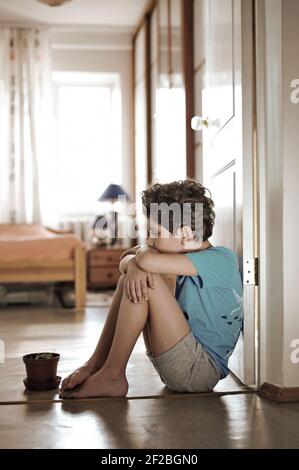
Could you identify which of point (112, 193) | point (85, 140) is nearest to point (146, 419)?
point (112, 193)

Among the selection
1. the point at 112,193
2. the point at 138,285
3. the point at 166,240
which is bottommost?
the point at 138,285

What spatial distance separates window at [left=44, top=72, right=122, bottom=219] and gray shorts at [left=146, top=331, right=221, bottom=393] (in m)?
4.57

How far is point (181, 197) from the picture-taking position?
1.84 m

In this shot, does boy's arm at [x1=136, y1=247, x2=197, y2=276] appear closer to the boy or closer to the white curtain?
the boy

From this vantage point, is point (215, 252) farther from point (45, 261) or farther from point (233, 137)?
point (45, 261)

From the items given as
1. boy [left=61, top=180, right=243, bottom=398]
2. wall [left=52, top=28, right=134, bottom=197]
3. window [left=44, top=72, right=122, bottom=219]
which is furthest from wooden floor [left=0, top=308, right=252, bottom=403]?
wall [left=52, top=28, right=134, bottom=197]

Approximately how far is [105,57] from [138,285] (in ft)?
A: 16.7

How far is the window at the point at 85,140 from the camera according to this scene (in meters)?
6.34

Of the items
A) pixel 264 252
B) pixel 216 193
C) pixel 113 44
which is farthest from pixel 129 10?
pixel 264 252

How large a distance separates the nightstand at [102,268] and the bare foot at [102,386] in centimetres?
365

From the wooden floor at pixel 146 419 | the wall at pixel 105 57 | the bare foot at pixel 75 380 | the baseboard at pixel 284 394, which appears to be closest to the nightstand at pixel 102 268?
the wall at pixel 105 57

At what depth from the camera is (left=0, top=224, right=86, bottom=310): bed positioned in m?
4.24

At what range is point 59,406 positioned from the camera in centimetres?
178

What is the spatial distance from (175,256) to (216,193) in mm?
744
